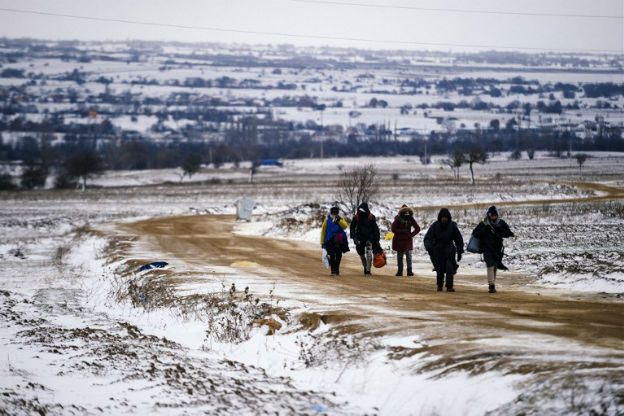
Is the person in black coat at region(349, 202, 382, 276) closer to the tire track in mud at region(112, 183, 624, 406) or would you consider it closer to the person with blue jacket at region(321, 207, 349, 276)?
the person with blue jacket at region(321, 207, 349, 276)

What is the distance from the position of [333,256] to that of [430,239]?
168 inches

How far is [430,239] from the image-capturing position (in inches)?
675

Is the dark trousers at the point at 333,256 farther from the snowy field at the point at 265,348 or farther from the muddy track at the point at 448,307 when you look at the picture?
the snowy field at the point at 265,348

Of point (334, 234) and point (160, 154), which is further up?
point (160, 154)

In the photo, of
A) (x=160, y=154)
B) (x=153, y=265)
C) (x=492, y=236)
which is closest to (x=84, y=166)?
(x=160, y=154)

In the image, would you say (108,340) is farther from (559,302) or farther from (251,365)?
(559,302)

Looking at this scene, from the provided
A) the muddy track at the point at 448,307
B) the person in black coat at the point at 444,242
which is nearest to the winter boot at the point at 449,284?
the person in black coat at the point at 444,242

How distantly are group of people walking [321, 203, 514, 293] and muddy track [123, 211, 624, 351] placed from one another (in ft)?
1.60

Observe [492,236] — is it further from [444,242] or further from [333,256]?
[333,256]

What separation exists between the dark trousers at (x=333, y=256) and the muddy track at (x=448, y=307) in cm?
32

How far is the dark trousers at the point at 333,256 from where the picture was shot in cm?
2073

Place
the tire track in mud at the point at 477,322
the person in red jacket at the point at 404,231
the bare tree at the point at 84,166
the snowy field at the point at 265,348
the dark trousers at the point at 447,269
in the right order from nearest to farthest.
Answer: the snowy field at the point at 265,348, the tire track in mud at the point at 477,322, the dark trousers at the point at 447,269, the person in red jacket at the point at 404,231, the bare tree at the point at 84,166

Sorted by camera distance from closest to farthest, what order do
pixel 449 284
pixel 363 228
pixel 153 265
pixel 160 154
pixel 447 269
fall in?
pixel 447 269, pixel 449 284, pixel 363 228, pixel 153 265, pixel 160 154

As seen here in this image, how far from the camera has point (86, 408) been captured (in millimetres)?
9750
